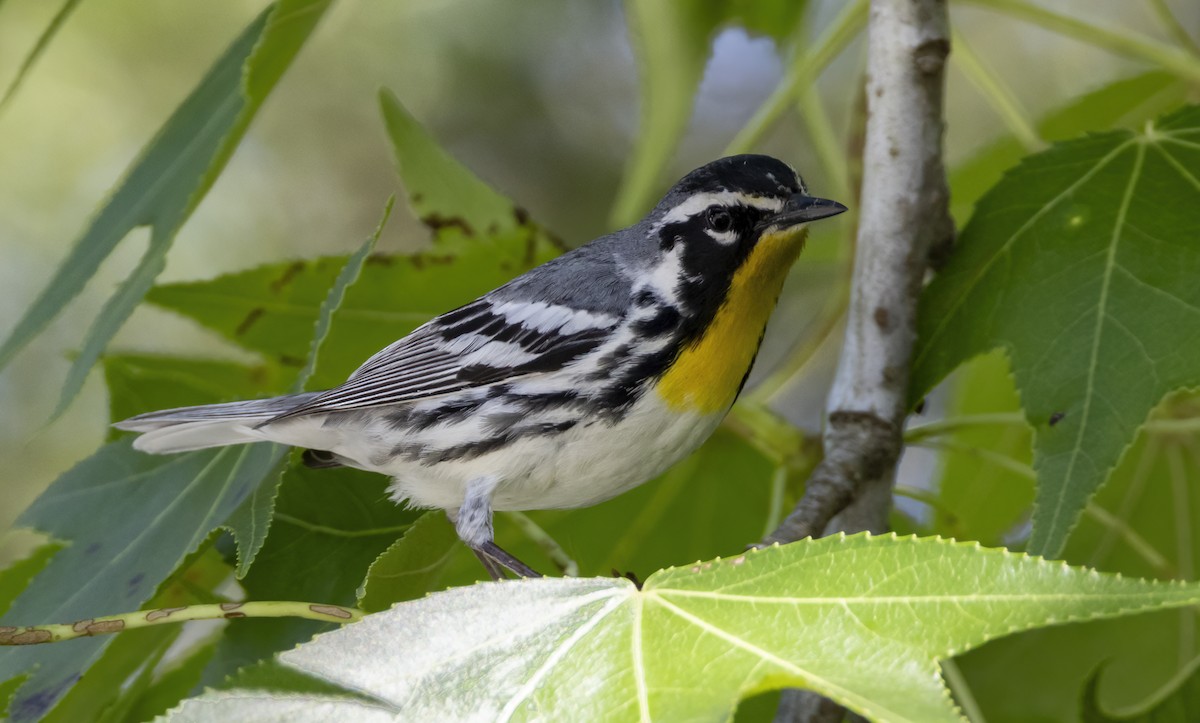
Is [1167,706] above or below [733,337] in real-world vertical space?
below

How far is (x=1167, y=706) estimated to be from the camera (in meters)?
1.40

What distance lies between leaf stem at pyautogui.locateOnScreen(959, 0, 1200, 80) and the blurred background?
7.13 feet

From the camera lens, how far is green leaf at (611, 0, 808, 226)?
5.96ft

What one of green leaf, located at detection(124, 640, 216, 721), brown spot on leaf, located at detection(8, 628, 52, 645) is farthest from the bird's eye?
brown spot on leaf, located at detection(8, 628, 52, 645)

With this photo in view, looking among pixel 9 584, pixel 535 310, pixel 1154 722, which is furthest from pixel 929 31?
pixel 9 584

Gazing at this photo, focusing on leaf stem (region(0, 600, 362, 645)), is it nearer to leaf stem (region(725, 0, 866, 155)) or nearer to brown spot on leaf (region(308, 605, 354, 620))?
brown spot on leaf (region(308, 605, 354, 620))

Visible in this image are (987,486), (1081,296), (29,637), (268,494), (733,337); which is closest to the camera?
(29,637)

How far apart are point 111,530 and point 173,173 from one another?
439 mm

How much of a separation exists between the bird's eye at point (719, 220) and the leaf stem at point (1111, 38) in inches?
21.2

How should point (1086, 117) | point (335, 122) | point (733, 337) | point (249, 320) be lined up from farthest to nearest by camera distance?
point (335, 122) → point (1086, 117) → point (249, 320) → point (733, 337)

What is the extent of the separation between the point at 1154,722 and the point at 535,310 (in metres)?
0.97

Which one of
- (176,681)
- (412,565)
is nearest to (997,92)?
(412,565)

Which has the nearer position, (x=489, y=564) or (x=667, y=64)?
(x=489, y=564)

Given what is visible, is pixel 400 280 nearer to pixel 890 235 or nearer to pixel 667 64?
pixel 667 64
